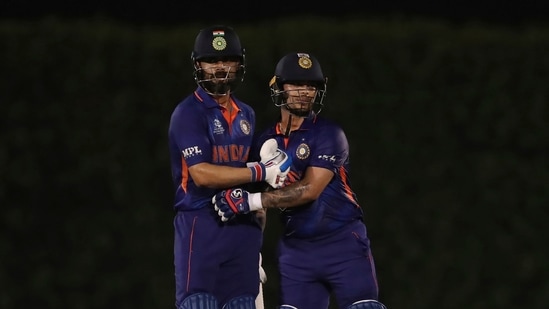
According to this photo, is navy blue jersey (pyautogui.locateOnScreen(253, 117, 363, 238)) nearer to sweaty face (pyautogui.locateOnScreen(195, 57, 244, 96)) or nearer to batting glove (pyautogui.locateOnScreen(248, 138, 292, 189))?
A: batting glove (pyautogui.locateOnScreen(248, 138, 292, 189))

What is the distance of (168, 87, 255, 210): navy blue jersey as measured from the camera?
25.6ft

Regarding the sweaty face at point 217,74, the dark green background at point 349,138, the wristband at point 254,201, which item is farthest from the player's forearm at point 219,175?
the dark green background at point 349,138

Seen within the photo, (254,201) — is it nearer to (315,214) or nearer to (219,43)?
(315,214)

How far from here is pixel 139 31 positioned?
35.2 ft

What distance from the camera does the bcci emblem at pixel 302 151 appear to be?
818cm

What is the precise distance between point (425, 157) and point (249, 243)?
9.68 feet

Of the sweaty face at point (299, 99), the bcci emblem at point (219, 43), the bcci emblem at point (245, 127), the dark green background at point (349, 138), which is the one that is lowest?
the dark green background at point (349, 138)

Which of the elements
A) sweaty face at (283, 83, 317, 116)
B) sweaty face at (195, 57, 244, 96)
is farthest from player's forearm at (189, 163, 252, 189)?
sweaty face at (283, 83, 317, 116)

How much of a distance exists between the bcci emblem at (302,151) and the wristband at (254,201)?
0.43 meters

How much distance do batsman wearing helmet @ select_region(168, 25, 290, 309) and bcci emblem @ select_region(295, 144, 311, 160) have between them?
0.74 feet

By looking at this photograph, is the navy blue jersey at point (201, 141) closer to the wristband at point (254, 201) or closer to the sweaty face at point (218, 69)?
the sweaty face at point (218, 69)

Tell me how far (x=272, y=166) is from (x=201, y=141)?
40 cm

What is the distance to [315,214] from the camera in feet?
27.0

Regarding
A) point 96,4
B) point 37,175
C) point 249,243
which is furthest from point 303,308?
point 96,4
